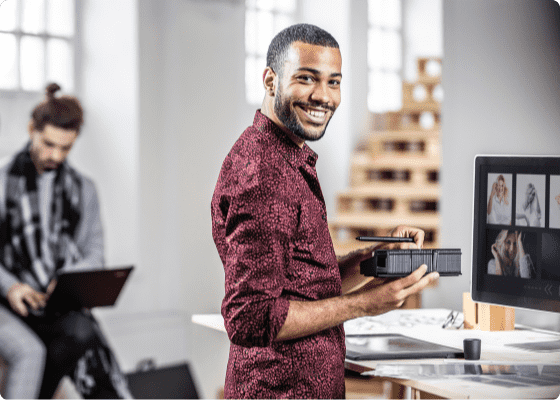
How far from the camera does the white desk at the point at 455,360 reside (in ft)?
5.23

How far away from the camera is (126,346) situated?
4.54m

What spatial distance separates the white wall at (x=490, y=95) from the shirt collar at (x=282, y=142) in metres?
1.51

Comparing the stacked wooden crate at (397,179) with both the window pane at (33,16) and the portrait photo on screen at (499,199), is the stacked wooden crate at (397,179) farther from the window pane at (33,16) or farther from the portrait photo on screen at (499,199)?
the portrait photo on screen at (499,199)

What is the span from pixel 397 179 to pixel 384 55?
5.91 ft

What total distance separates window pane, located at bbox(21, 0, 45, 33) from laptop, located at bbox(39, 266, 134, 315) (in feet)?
5.39

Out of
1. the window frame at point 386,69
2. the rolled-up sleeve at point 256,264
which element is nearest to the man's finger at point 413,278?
the rolled-up sleeve at point 256,264

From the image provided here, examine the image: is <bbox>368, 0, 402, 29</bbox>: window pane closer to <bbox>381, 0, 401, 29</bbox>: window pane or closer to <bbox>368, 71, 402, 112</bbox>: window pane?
<bbox>381, 0, 401, 29</bbox>: window pane

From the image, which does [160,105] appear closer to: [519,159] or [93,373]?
[93,373]

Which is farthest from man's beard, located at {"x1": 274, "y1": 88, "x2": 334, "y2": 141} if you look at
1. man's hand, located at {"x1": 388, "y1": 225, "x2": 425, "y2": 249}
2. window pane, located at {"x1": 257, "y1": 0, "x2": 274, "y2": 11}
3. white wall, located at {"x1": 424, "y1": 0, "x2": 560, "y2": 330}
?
window pane, located at {"x1": 257, "y1": 0, "x2": 274, "y2": 11}

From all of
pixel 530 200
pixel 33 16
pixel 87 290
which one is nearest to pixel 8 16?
pixel 33 16

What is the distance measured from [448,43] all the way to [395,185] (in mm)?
3317

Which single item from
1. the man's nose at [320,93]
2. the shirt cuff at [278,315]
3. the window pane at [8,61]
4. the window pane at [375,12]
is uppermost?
the window pane at [375,12]

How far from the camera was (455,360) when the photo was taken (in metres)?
1.86

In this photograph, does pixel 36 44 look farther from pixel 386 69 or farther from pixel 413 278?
pixel 386 69
